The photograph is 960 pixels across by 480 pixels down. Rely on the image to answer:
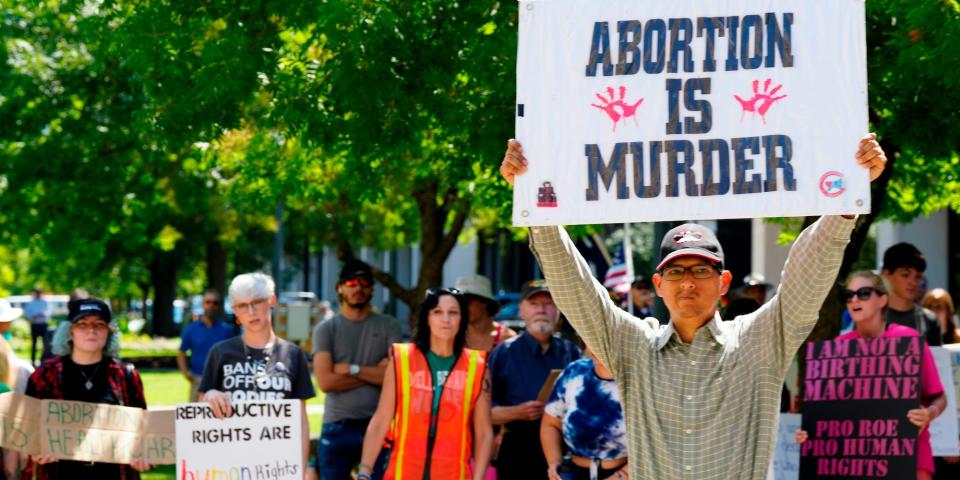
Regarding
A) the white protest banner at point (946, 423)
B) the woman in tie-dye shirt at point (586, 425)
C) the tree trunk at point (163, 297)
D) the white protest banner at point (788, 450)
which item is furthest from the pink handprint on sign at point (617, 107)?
the tree trunk at point (163, 297)

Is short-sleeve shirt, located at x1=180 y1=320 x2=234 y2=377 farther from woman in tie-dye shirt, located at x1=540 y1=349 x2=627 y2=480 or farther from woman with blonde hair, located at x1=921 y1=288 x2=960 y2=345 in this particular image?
woman in tie-dye shirt, located at x1=540 y1=349 x2=627 y2=480

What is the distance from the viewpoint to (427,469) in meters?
6.36

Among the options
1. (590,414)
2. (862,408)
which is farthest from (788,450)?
(590,414)

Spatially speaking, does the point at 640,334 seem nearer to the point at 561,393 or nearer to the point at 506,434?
the point at 561,393

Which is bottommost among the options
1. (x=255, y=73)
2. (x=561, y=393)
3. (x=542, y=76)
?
(x=561, y=393)

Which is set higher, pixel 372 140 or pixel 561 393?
pixel 372 140

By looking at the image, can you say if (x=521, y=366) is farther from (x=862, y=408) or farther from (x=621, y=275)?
(x=621, y=275)

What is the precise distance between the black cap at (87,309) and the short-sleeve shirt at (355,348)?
1.46 m

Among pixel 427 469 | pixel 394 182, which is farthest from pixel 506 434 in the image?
pixel 394 182

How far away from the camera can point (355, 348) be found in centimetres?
814

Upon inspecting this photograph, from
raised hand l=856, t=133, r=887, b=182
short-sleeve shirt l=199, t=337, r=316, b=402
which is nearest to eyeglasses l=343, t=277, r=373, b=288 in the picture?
short-sleeve shirt l=199, t=337, r=316, b=402

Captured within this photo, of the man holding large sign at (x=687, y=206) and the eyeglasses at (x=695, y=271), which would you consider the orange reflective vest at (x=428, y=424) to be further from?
the eyeglasses at (x=695, y=271)

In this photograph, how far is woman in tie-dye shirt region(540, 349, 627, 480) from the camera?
19.8 feet

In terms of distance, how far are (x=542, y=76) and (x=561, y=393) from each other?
242cm
